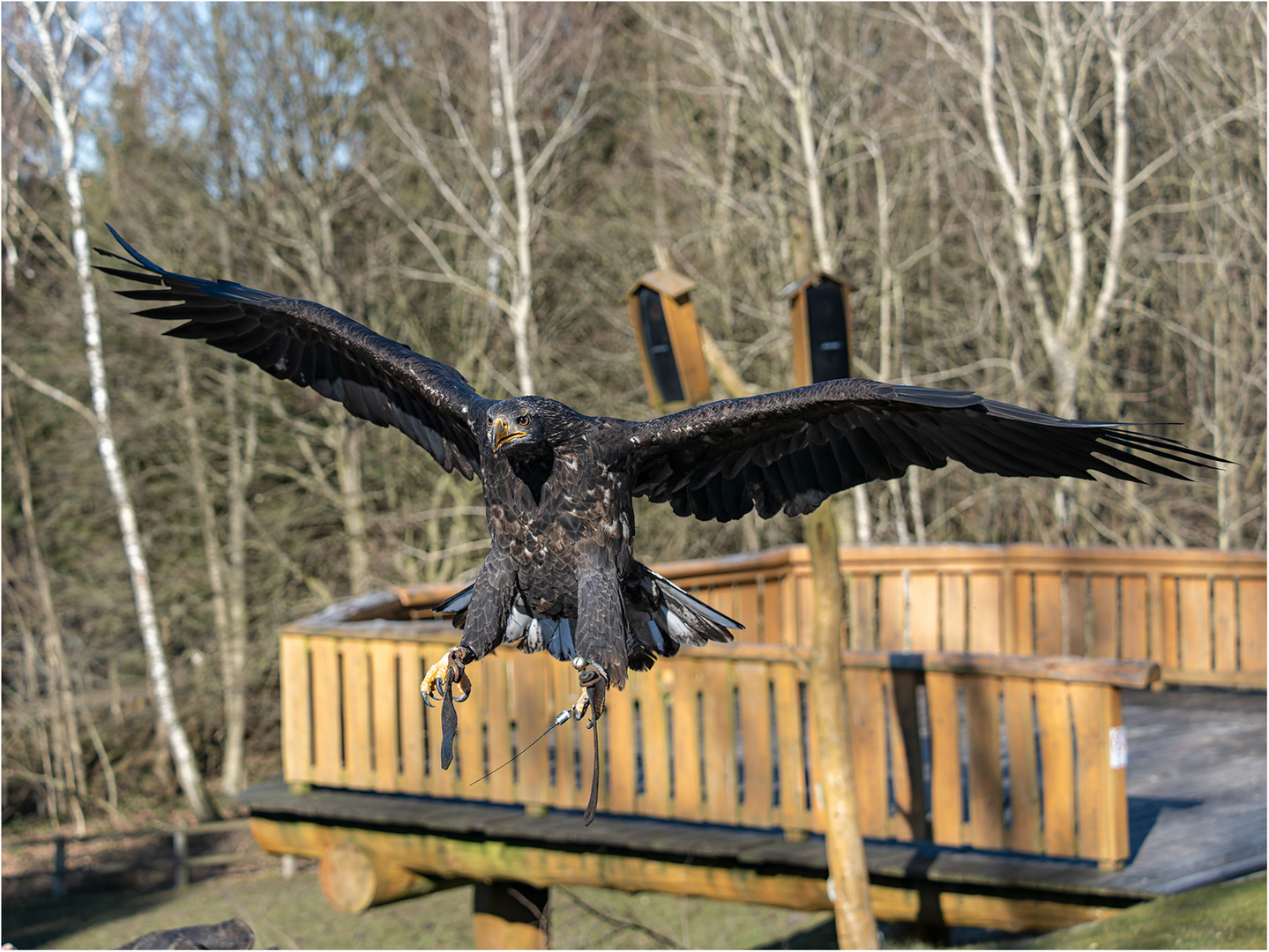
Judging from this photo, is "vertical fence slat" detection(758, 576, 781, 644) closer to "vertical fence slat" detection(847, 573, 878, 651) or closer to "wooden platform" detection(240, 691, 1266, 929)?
"vertical fence slat" detection(847, 573, 878, 651)

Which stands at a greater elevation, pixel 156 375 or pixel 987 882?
pixel 156 375

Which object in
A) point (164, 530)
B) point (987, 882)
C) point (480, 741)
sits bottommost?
point (987, 882)

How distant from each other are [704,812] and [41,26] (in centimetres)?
973

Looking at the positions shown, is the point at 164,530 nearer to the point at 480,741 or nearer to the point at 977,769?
the point at 480,741

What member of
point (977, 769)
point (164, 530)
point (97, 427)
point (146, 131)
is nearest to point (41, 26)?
point (146, 131)

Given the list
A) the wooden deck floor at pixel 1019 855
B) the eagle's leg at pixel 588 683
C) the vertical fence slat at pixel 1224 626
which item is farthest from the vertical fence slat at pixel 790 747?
the vertical fence slat at pixel 1224 626

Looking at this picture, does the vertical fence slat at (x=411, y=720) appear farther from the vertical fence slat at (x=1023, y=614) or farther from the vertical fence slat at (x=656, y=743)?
the vertical fence slat at (x=1023, y=614)

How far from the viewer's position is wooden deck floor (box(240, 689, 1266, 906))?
509cm

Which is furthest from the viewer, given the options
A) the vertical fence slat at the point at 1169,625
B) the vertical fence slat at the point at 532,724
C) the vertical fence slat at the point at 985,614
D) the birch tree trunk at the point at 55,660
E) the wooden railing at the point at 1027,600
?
the birch tree trunk at the point at 55,660

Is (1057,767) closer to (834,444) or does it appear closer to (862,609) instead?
(834,444)

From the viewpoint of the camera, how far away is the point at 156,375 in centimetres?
1387

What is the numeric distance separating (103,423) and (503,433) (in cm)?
1121

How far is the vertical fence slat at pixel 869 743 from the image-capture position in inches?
214

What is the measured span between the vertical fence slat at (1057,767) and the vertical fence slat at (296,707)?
13.1 feet
